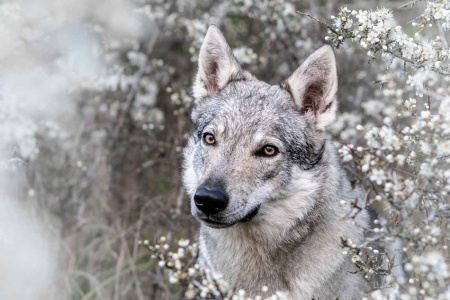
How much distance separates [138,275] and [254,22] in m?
3.77

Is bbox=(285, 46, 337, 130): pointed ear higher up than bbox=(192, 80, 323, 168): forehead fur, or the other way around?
bbox=(285, 46, 337, 130): pointed ear

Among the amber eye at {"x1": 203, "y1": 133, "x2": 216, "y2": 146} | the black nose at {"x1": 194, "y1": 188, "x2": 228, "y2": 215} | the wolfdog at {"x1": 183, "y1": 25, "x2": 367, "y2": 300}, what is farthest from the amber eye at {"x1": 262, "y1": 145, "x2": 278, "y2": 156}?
the black nose at {"x1": 194, "y1": 188, "x2": 228, "y2": 215}

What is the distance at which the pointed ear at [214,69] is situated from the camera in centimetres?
381

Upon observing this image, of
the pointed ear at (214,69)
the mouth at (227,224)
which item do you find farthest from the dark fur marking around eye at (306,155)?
the pointed ear at (214,69)

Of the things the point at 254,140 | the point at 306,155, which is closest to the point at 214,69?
the point at 254,140

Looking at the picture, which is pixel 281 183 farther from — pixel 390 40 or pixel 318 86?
pixel 390 40

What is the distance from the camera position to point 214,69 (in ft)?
13.1

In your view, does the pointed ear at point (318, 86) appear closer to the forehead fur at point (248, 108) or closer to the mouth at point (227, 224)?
the forehead fur at point (248, 108)

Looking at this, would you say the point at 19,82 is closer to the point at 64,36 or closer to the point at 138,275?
the point at 64,36

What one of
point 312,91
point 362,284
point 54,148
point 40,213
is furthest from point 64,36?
point 362,284

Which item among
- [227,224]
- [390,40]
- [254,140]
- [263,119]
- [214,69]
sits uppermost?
[390,40]

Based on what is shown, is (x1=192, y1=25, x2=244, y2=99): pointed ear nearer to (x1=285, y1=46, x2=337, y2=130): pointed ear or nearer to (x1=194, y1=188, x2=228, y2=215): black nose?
(x1=285, y1=46, x2=337, y2=130): pointed ear

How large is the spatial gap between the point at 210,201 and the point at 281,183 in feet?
2.09

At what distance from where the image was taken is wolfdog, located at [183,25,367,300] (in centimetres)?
329
